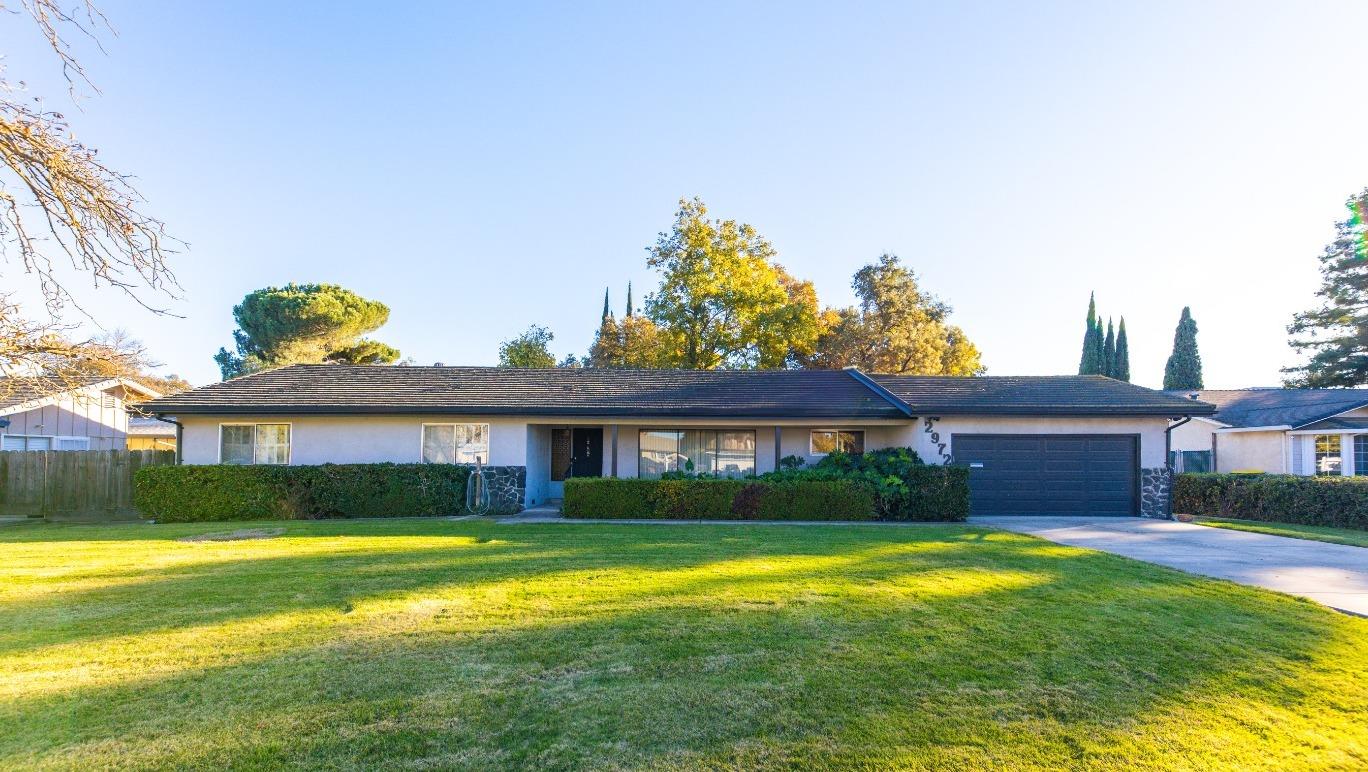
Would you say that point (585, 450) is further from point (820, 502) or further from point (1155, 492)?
point (1155, 492)

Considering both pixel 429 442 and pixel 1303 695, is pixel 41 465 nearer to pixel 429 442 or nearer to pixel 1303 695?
pixel 429 442

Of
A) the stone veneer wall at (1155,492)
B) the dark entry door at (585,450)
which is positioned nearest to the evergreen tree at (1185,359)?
the stone veneer wall at (1155,492)

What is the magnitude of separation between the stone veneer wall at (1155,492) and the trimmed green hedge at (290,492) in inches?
599

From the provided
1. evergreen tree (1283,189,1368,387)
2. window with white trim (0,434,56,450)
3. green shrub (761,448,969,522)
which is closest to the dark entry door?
green shrub (761,448,969,522)

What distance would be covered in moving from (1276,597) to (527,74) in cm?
1533

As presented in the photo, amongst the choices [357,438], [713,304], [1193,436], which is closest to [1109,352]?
[1193,436]

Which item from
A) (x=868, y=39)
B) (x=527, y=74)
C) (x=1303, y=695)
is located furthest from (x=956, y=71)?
(x=1303, y=695)

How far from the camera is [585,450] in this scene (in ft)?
62.6

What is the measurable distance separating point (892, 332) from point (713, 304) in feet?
25.3

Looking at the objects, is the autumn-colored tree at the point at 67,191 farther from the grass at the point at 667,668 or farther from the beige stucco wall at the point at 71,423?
the beige stucco wall at the point at 71,423

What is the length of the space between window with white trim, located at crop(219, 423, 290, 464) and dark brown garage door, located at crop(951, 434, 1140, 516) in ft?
50.5

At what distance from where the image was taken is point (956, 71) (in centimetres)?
1455

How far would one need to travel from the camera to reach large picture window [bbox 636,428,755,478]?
59.4ft

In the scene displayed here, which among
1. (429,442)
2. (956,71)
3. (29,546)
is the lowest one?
(29,546)
